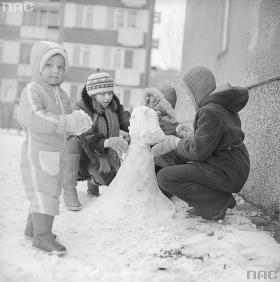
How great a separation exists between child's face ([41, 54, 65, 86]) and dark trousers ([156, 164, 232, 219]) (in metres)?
1.19

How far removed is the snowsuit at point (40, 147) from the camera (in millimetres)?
2592

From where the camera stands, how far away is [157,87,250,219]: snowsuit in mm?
3143

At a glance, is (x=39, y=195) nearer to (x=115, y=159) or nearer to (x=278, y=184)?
(x=115, y=159)

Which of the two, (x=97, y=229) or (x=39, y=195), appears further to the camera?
(x=97, y=229)

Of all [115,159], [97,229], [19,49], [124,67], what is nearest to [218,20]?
[115,159]

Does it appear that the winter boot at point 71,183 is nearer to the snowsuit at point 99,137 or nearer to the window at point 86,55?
the snowsuit at point 99,137

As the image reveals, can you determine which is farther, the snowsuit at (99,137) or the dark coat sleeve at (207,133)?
the snowsuit at (99,137)

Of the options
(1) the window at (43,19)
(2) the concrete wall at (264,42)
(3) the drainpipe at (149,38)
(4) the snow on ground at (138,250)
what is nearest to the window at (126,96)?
(3) the drainpipe at (149,38)

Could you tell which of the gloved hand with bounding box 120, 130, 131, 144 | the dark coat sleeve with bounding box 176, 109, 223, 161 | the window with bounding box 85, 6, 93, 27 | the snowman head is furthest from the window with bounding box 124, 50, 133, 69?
the dark coat sleeve with bounding box 176, 109, 223, 161

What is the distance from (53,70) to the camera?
273 centimetres

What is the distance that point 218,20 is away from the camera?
6.86 metres

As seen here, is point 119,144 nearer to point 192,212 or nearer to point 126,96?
point 192,212

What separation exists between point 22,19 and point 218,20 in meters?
15.8

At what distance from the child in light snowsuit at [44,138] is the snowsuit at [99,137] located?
117cm
